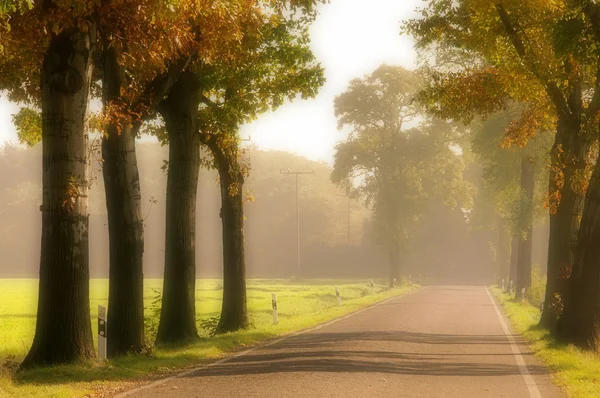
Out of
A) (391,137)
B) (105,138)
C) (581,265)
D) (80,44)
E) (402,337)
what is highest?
(391,137)

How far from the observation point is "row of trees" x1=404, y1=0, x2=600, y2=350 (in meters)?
17.8

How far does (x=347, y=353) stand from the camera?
613 inches

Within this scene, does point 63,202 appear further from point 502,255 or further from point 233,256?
point 502,255

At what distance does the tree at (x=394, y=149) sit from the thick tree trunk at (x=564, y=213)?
38447 mm

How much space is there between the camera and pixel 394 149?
6069 cm

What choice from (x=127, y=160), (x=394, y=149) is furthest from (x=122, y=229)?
(x=394, y=149)

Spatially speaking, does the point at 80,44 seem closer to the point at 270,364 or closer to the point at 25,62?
the point at 25,62

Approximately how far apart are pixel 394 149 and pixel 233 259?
39.7m

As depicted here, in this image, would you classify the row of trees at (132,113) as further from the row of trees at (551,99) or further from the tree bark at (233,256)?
the row of trees at (551,99)

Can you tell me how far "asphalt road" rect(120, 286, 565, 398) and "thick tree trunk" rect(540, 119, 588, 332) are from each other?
1.85 meters

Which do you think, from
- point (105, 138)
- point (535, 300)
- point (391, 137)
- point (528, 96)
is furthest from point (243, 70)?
point (391, 137)

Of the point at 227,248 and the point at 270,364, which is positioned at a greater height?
the point at 227,248

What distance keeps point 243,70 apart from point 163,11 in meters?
7.13

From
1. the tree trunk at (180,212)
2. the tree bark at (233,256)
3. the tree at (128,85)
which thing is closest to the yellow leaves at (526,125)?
the tree bark at (233,256)
